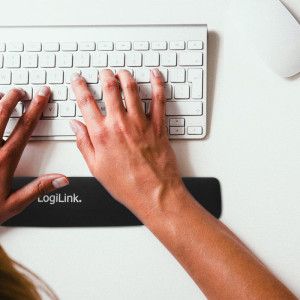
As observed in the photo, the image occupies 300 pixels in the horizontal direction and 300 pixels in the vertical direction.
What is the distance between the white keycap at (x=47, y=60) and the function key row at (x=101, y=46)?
0.01 metres

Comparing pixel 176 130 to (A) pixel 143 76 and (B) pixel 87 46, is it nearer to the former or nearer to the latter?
(A) pixel 143 76

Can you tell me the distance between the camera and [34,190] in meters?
0.58

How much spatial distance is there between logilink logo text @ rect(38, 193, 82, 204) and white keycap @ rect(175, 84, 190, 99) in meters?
0.27

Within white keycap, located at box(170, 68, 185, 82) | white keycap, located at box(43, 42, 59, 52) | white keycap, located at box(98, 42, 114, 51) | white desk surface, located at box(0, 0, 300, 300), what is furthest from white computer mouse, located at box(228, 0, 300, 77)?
white keycap, located at box(43, 42, 59, 52)

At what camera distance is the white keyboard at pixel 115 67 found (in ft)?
1.96

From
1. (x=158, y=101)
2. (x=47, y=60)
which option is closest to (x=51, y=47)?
(x=47, y=60)

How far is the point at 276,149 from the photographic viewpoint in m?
0.61

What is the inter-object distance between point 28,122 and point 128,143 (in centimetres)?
19

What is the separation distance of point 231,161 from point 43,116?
1.21 ft

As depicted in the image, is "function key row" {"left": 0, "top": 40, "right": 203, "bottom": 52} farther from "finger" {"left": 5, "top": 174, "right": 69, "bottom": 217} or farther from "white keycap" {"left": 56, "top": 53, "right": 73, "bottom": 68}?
"finger" {"left": 5, "top": 174, "right": 69, "bottom": 217}

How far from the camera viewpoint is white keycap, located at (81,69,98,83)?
0.60m

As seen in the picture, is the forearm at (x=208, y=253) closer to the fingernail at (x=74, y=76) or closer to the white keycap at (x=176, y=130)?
the white keycap at (x=176, y=130)

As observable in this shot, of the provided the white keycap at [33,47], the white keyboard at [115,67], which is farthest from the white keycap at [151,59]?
the white keycap at [33,47]

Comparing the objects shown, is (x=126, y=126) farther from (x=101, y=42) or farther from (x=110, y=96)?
(x=101, y=42)
